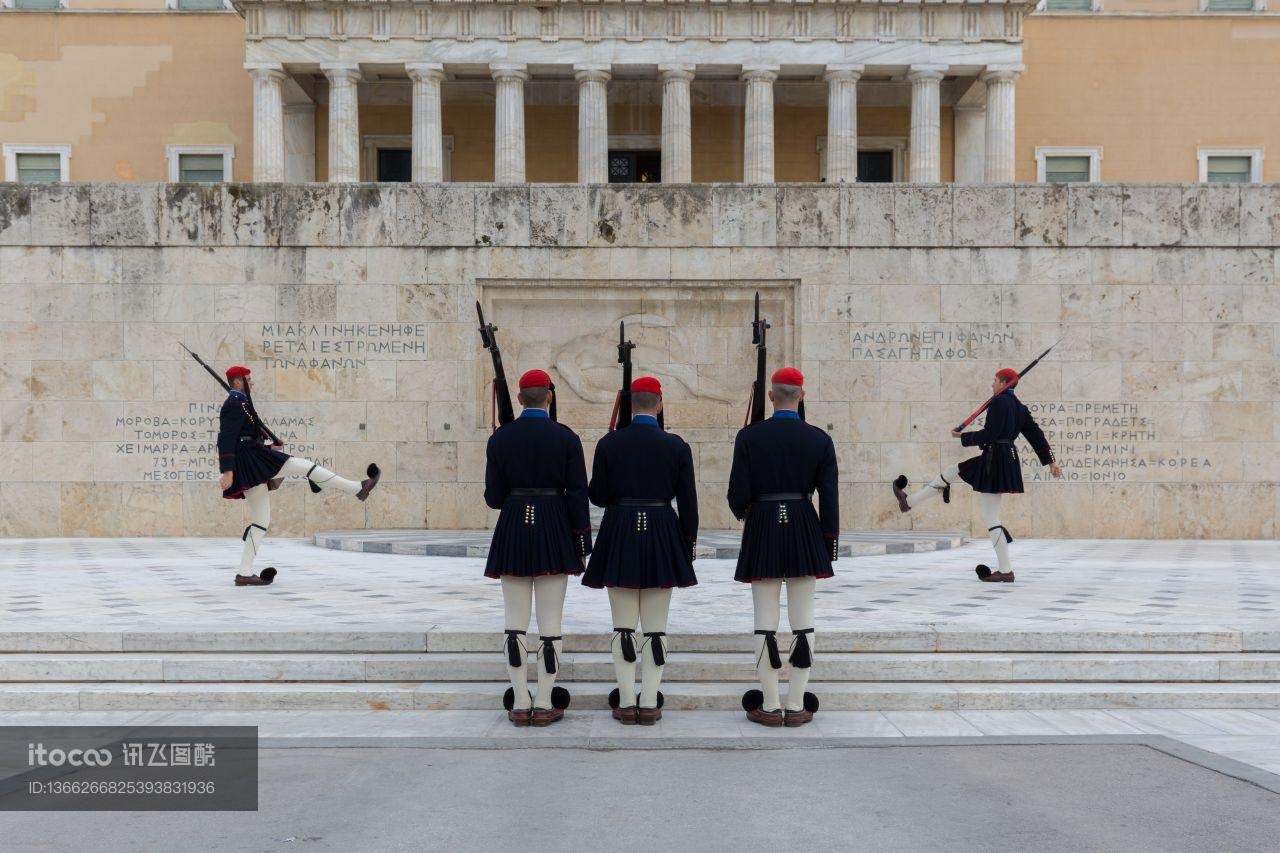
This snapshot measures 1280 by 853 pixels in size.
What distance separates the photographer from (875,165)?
4428cm

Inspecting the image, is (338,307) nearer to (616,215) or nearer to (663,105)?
(616,215)

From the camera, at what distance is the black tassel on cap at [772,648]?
22.6ft

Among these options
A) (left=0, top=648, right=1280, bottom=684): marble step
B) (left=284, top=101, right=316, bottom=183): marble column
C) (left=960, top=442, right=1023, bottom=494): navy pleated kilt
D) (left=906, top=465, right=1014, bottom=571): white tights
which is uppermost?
(left=284, top=101, right=316, bottom=183): marble column

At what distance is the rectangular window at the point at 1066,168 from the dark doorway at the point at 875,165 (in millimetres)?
5719

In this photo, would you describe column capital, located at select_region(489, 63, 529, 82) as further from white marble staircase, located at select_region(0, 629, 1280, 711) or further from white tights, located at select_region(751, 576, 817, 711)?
white tights, located at select_region(751, 576, 817, 711)

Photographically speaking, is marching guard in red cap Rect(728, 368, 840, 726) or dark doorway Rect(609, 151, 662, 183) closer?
marching guard in red cap Rect(728, 368, 840, 726)

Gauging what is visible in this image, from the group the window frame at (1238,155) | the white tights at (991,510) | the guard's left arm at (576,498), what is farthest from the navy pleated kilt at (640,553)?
the window frame at (1238,155)

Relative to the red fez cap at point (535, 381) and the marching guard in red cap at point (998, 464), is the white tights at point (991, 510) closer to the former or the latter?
the marching guard in red cap at point (998, 464)

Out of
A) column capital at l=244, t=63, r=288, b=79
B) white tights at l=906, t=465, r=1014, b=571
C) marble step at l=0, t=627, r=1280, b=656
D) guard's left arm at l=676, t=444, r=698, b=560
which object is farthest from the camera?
column capital at l=244, t=63, r=288, b=79

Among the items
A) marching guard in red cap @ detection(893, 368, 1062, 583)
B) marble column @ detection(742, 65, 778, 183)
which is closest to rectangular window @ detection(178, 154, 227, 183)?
marble column @ detection(742, 65, 778, 183)

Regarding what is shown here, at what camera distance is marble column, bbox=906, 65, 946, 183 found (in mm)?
39469

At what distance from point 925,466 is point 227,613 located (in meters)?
10.3

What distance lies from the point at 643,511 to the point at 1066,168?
1614 inches

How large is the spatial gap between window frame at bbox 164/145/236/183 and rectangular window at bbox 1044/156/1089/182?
1182 inches
